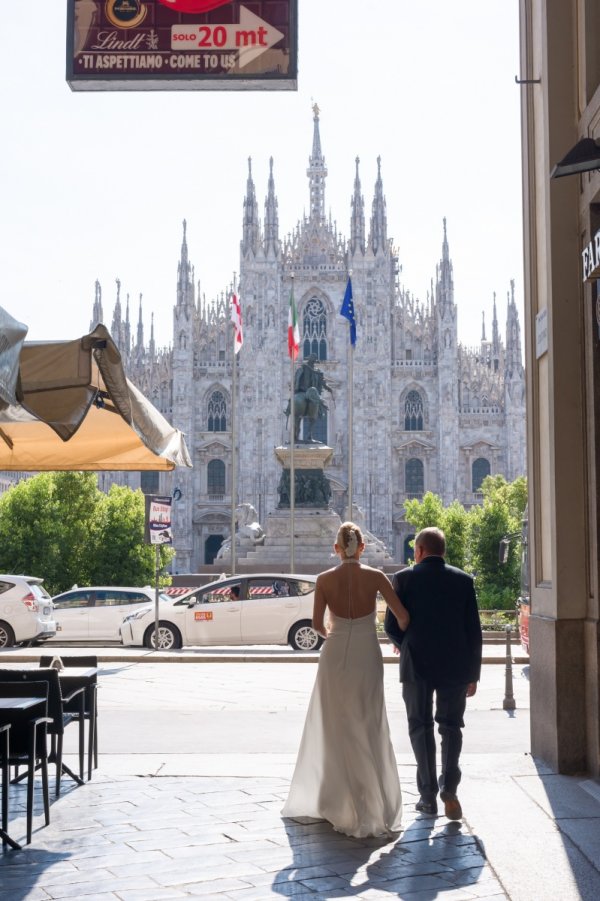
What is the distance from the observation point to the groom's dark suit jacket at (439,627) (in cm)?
648

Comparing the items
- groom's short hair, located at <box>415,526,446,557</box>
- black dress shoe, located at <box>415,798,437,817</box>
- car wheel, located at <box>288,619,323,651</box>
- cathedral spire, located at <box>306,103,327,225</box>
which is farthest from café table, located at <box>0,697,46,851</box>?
cathedral spire, located at <box>306,103,327,225</box>

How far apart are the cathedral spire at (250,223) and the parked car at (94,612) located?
37.6 metres

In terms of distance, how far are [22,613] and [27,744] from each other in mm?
15689

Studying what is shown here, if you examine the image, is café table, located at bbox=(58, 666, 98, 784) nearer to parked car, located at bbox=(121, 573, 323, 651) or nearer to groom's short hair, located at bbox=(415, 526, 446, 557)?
groom's short hair, located at bbox=(415, 526, 446, 557)

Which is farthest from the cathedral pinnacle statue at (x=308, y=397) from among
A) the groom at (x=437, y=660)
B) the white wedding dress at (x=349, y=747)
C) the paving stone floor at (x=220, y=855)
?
the white wedding dress at (x=349, y=747)

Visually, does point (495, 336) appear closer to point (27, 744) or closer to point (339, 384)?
point (339, 384)

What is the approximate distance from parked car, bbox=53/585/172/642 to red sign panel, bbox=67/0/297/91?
16.3m

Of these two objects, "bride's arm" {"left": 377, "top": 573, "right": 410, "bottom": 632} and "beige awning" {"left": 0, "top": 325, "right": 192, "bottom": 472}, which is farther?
"beige awning" {"left": 0, "top": 325, "right": 192, "bottom": 472}

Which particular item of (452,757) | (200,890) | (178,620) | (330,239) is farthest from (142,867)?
(330,239)

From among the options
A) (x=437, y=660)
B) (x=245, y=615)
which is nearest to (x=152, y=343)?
(x=245, y=615)

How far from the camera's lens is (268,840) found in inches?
231

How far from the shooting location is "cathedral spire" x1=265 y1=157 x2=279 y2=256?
5947 centimetres

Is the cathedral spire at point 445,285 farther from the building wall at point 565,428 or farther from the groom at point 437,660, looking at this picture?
the groom at point 437,660

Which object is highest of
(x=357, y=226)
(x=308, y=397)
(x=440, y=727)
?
(x=357, y=226)
